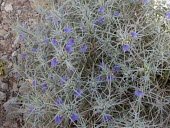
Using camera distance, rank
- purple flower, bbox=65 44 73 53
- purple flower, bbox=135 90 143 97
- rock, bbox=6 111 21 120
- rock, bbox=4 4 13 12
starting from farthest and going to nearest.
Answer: rock, bbox=4 4 13 12, rock, bbox=6 111 21 120, purple flower, bbox=65 44 73 53, purple flower, bbox=135 90 143 97

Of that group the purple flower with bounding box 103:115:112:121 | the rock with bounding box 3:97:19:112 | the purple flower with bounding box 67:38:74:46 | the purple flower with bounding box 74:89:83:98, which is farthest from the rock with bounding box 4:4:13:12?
the purple flower with bounding box 103:115:112:121

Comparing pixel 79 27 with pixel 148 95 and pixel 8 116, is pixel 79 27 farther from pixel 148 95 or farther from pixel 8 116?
pixel 8 116

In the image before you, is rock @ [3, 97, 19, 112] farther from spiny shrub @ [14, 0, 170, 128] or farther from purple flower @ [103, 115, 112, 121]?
purple flower @ [103, 115, 112, 121]

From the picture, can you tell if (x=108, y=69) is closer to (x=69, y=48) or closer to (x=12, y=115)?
(x=69, y=48)

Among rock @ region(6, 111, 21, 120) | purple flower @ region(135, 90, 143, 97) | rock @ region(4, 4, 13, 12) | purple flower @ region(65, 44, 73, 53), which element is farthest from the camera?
rock @ region(4, 4, 13, 12)

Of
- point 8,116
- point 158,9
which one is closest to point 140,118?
point 158,9

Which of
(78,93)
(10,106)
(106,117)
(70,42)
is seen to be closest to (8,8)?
(10,106)

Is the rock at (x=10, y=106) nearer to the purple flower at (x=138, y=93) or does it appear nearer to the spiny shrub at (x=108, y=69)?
the spiny shrub at (x=108, y=69)

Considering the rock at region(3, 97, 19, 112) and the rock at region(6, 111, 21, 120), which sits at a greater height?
the rock at region(3, 97, 19, 112)

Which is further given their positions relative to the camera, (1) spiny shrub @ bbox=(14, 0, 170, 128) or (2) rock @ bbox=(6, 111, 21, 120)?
(2) rock @ bbox=(6, 111, 21, 120)
